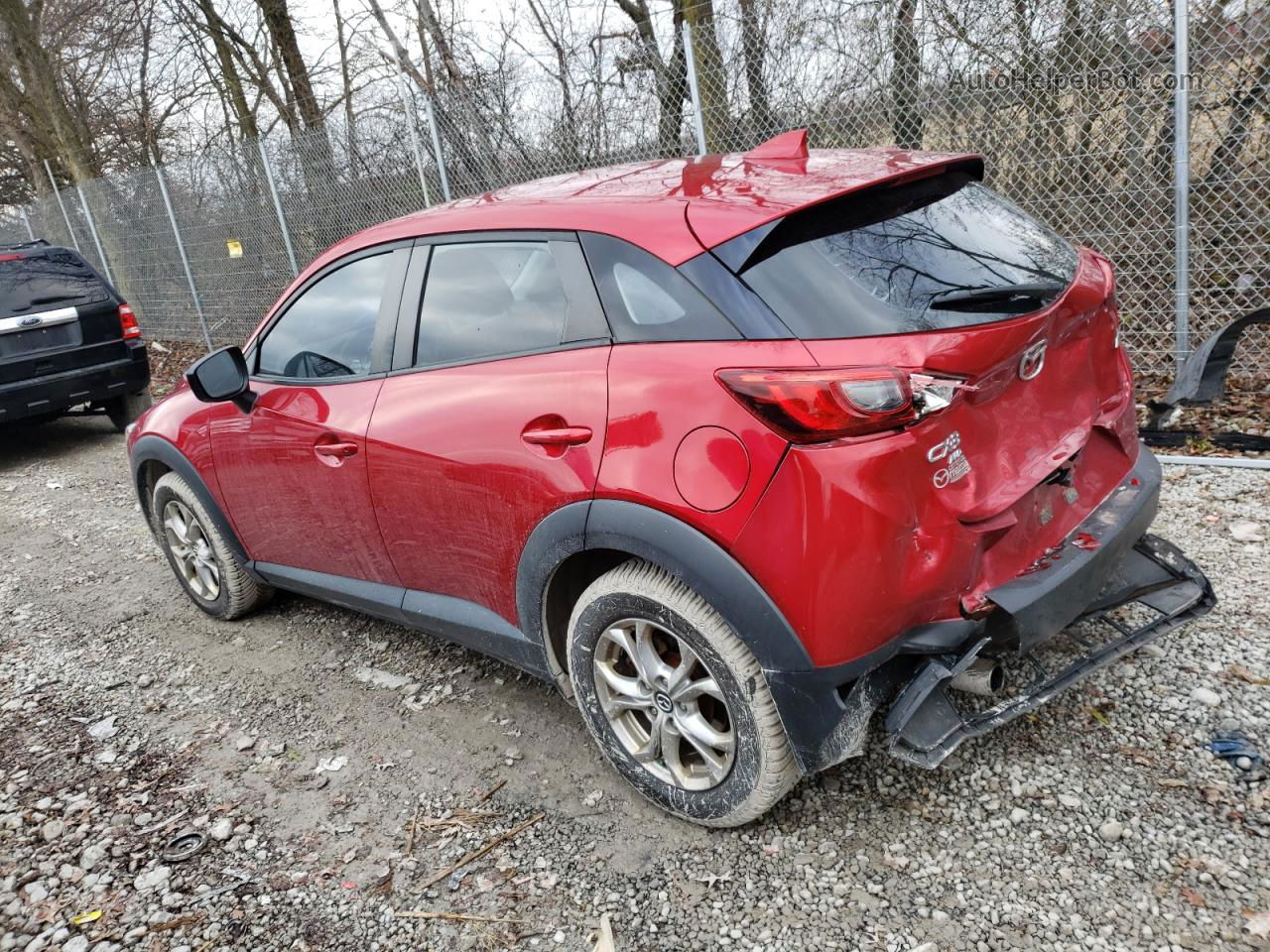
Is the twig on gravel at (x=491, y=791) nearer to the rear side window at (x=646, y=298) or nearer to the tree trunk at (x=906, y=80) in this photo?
the rear side window at (x=646, y=298)

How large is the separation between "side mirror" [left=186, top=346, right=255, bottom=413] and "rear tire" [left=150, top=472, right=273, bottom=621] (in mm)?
804

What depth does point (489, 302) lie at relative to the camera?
2.68 metres

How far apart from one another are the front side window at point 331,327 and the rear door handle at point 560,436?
0.89 m

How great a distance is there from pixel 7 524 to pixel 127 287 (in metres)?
9.28

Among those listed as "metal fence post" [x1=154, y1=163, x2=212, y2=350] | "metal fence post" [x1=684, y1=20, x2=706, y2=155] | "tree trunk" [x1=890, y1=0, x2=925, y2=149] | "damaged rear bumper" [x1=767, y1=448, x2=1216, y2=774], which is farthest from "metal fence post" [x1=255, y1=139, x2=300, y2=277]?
"damaged rear bumper" [x1=767, y1=448, x2=1216, y2=774]

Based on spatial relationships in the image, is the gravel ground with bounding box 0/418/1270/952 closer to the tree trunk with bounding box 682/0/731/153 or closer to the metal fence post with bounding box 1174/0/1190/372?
the metal fence post with bounding box 1174/0/1190/372

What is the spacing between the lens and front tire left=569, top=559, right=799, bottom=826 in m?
2.18

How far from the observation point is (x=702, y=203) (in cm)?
229

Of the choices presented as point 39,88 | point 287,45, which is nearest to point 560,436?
point 287,45

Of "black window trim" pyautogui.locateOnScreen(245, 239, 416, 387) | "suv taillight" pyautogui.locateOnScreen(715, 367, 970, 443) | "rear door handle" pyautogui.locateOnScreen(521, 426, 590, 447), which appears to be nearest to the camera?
"suv taillight" pyautogui.locateOnScreen(715, 367, 970, 443)

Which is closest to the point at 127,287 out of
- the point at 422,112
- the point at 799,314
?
the point at 422,112

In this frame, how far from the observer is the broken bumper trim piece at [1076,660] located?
210 centimetres

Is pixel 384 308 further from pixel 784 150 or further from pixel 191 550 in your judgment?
pixel 191 550

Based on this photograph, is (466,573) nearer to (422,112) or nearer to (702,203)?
(702,203)
